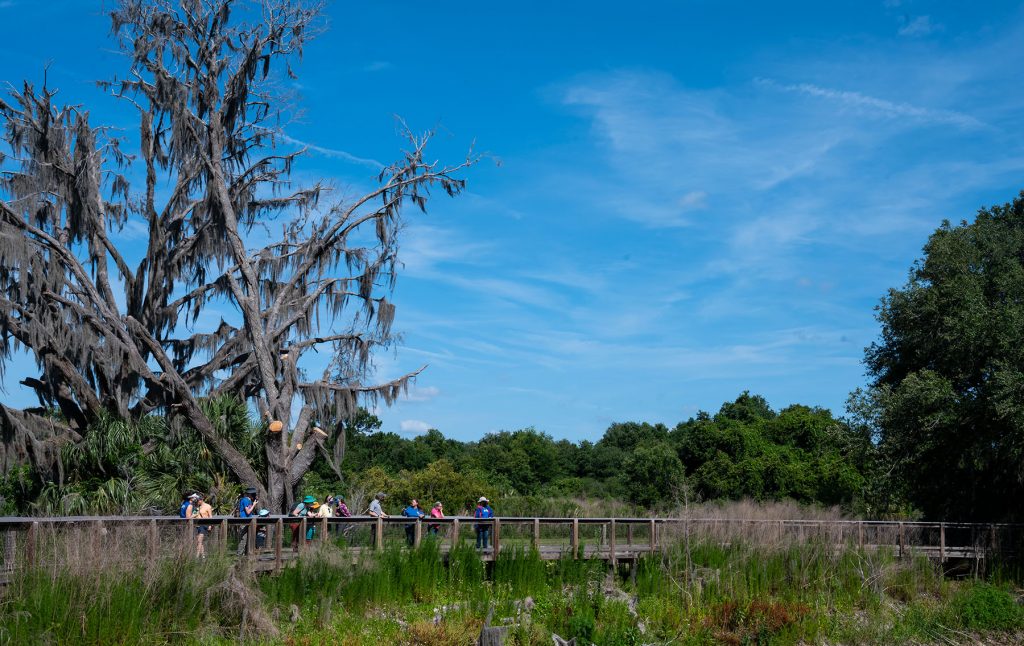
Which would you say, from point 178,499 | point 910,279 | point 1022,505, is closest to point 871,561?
point 1022,505

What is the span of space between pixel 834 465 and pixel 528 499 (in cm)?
1489

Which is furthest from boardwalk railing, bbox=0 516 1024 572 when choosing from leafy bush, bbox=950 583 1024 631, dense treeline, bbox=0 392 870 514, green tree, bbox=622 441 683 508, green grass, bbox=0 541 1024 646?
green tree, bbox=622 441 683 508

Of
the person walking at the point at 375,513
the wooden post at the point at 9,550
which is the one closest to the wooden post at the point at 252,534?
the person walking at the point at 375,513

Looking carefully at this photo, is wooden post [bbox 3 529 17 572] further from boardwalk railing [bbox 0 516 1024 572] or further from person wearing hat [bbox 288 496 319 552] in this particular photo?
person wearing hat [bbox 288 496 319 552]

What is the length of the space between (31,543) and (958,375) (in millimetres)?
21927

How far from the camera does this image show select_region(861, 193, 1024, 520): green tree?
74.5 ft

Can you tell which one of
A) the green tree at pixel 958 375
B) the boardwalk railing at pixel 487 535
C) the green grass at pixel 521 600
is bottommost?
the green grass at pixel 521 600

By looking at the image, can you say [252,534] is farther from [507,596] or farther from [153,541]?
[507,596]

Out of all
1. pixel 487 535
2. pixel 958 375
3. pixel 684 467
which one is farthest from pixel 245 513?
pixel 684 467

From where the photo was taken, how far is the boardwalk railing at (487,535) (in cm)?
1177

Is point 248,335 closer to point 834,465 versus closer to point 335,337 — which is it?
point 335,337

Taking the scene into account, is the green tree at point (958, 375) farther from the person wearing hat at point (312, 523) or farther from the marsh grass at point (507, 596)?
the person wearing hat at point (312, 523)

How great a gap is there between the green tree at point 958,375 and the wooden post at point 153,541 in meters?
17.1

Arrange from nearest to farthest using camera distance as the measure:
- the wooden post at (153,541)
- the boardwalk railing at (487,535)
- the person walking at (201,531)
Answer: the boardwalk railing at (487,535) → the wooden post at (153,541) → the person walking at (201,531)
